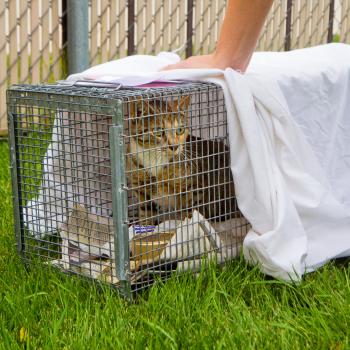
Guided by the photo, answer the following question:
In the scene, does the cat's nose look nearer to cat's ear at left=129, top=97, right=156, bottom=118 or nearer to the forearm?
cat's ear at left=129, top=97, right=156, bottom=118

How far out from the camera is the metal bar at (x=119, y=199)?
92.4 inches

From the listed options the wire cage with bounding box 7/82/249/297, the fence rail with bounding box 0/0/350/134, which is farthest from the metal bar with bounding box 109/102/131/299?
the fence rail with bounding box 0/0/350/134

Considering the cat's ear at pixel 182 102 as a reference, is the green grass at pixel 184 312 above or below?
below

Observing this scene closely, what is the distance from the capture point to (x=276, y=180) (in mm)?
2629

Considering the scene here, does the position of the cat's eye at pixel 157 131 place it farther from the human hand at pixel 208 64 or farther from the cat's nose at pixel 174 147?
the human hand at pixel 208 64

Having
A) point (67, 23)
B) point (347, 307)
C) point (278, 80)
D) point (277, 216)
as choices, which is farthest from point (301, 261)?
point (67, 23)

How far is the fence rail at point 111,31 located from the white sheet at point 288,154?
7.82 ft

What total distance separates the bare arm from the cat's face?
241mm

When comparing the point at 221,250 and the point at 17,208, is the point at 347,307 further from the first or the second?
the point at 17,208

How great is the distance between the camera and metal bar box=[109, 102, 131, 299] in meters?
2.35

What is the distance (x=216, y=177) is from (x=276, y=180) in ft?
0.90

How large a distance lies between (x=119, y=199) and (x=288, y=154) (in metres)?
0.65

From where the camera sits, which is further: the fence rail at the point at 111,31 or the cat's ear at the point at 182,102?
the fence rail at the point at 111,31

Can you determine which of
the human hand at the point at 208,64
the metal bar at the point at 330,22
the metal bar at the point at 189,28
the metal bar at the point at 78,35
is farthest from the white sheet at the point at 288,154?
the metal bar at the point at 330,22
